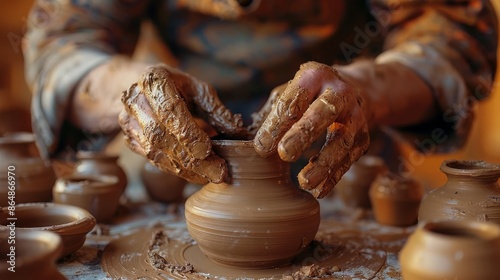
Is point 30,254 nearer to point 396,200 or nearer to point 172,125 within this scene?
point 172,125

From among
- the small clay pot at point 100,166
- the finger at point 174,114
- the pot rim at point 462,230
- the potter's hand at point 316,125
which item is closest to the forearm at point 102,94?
the small clay pot at point 100,166

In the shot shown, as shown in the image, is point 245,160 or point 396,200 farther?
point 396,200

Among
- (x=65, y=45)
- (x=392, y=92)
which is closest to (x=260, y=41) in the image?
(x=392, y=92)

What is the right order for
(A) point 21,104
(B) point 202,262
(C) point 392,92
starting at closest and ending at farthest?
(B) point 202,262, (C) point 392,92, (A) point 21,104

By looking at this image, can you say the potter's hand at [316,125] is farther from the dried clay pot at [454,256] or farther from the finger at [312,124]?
the dried clay pot at [454,256]

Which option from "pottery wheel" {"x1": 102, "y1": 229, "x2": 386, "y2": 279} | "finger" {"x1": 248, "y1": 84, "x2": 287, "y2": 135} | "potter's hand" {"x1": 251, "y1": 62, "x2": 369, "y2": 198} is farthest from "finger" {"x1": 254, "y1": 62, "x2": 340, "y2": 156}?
"pottery wheel" {"x1": 102, "y1": 229, "x2": 386, "y2": 279}

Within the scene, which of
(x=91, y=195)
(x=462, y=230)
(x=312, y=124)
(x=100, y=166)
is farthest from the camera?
(x=100, y=166)

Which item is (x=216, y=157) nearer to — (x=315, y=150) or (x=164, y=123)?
(x=164, y=123)
